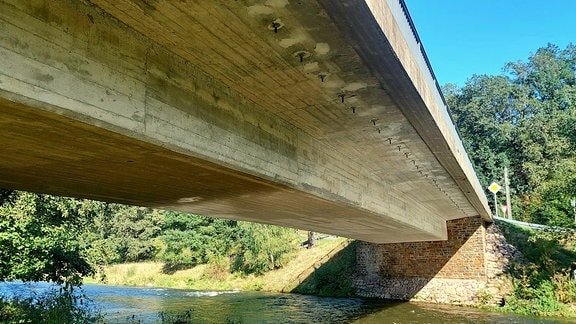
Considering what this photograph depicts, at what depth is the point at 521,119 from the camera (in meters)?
45.8

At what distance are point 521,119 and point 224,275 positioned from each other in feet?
108

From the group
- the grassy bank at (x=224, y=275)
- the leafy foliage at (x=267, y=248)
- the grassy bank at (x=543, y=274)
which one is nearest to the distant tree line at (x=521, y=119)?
the grassy bank at (x=543, y=274)

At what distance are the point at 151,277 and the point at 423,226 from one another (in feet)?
101

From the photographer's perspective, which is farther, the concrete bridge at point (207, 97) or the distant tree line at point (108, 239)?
the distant tree line at point (108, 239)

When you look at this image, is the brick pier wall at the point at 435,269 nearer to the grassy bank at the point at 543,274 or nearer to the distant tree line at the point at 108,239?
the grassy bank at the point at 543,274

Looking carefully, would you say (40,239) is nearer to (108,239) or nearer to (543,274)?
(543,274)

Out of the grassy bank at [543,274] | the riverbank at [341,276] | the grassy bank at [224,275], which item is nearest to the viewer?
the grassy bank at [543,274]

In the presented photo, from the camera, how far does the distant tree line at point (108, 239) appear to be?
42.2ft

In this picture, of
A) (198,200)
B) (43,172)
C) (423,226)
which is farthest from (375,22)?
(423,226)

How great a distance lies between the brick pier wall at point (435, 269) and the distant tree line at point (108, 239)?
10.2 m

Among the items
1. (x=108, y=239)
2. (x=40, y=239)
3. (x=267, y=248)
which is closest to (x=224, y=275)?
(x=267, y=248)

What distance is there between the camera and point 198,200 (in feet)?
30.1

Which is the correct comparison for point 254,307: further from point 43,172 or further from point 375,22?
point 375,22

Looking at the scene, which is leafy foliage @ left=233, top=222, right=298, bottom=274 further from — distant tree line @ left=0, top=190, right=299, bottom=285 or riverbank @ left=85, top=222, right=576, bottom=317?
riverbank @ left=85, top=222, right=576, bottom=317
